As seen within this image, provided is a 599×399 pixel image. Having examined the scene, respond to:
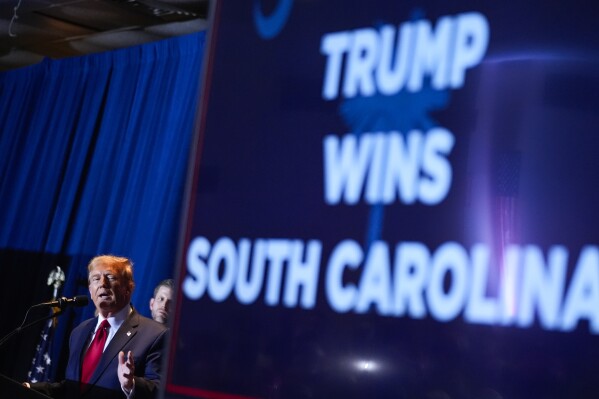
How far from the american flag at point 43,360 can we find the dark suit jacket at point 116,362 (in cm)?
229

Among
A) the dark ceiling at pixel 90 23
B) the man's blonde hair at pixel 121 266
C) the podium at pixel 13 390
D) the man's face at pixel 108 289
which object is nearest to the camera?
the podium at pixel 13 390

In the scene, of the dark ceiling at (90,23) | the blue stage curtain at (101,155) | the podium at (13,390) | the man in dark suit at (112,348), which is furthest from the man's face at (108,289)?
the dark ceiling at (90,23)

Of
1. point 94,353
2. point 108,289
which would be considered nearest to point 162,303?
point 108,289

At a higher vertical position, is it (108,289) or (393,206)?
(108,289)

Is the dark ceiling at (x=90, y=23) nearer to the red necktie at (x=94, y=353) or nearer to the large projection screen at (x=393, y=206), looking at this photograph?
the red necktie at (x=94, y=353)

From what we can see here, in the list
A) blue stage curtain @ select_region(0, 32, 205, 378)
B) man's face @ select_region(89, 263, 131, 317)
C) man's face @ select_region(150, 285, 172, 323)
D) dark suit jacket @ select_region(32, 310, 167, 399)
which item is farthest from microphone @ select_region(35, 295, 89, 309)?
blue stage curtain @ select_region(0, 32, 205, 378)

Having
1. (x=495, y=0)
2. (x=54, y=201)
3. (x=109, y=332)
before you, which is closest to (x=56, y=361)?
(x=54, y=201)

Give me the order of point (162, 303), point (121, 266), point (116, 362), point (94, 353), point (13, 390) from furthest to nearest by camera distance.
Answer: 1. point (162, 303)
2. point (121, 266)
3. point (94, 353)
4. point (116, 362)
5. point (13, 390)

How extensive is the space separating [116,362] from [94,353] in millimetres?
156

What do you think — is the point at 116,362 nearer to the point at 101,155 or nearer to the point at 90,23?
the point at 101,155

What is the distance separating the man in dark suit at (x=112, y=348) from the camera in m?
3.22

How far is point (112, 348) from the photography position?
3.47 meters

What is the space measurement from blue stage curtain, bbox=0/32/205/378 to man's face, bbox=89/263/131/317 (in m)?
1.50

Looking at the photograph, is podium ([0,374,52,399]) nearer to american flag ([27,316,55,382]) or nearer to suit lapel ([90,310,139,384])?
suit lapel ([90,310,139,384])
